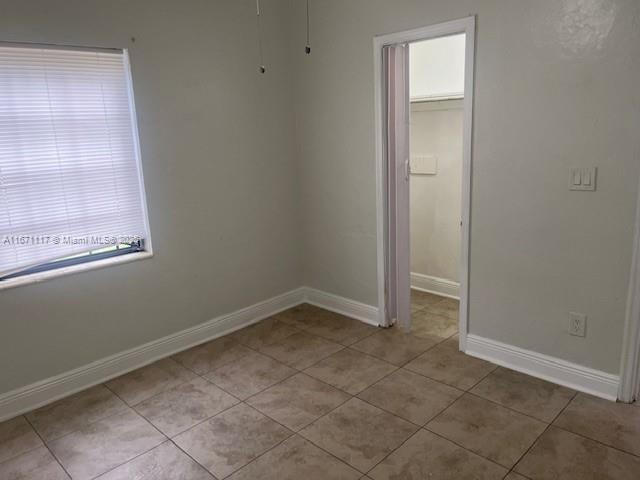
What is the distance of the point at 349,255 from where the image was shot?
3881 mm

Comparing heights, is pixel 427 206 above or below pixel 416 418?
above

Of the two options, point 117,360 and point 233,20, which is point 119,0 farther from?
point 117,360

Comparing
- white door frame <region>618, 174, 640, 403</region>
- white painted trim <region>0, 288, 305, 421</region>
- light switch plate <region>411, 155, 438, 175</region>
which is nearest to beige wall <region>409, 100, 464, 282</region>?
light switch plate <region>411, 155, 438, 175</region>

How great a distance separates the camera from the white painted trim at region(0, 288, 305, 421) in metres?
2.80

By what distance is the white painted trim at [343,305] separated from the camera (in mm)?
3801

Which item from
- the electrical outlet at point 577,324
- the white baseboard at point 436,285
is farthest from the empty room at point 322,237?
the white baseboard at point 436,285

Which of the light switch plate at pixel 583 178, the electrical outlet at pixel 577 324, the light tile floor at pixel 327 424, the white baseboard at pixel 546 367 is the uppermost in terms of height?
the light switch plate at pixel 583 178

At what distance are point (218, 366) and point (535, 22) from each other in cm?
273

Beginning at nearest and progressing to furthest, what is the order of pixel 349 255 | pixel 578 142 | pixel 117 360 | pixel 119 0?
pixel 578 142
pixel 119 0
pixel 117 360
pixel 349 255

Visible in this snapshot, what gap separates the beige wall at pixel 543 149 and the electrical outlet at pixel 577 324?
31 millimetres

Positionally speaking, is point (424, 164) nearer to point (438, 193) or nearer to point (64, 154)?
point (438, 193)

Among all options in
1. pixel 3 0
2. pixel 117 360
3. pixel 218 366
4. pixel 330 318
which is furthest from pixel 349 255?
pixel 3 0

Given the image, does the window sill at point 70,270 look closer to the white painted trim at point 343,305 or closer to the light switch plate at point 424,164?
the white painted trim at point 343,305

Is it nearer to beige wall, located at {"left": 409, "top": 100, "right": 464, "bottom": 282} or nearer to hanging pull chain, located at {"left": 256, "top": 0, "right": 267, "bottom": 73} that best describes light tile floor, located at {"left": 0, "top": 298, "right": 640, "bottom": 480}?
beige wall, located at {"left": 409, "top": 100, "right": 464, "bottom": 282}
